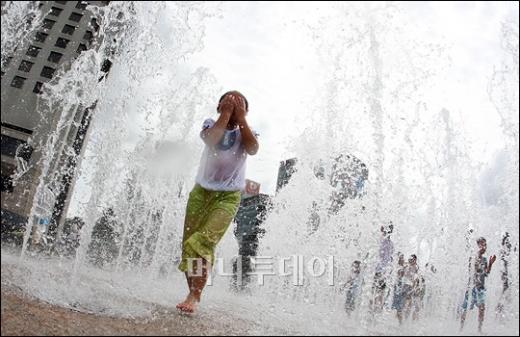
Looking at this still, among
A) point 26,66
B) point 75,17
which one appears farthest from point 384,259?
point 75,17

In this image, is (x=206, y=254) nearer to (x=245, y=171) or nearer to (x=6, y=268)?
(x=245, y=171)

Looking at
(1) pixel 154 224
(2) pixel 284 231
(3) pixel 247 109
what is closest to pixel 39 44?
(1) pixel 154 224

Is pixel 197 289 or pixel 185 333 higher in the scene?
pixel 197 289

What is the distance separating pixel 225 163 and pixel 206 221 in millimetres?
450

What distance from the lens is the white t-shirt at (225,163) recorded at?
11.3 ft

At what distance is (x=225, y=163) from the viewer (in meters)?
3.48

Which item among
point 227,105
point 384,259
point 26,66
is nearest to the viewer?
point 227,105

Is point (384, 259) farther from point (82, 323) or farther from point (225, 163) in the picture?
point (82, 323)

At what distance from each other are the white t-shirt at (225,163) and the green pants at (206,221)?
7 centimetres

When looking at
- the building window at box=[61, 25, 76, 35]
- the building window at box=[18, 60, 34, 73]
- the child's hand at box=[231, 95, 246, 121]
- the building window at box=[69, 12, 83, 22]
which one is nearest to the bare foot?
the child's hand at box=[231, 95, 246, 121]

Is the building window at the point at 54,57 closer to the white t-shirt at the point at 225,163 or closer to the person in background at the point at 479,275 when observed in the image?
the person in background at the point at 479,275

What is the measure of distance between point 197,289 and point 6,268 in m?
1.21

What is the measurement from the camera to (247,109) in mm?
3529

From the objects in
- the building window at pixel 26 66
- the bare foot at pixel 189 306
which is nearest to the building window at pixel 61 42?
the building window at pixel 26 66
